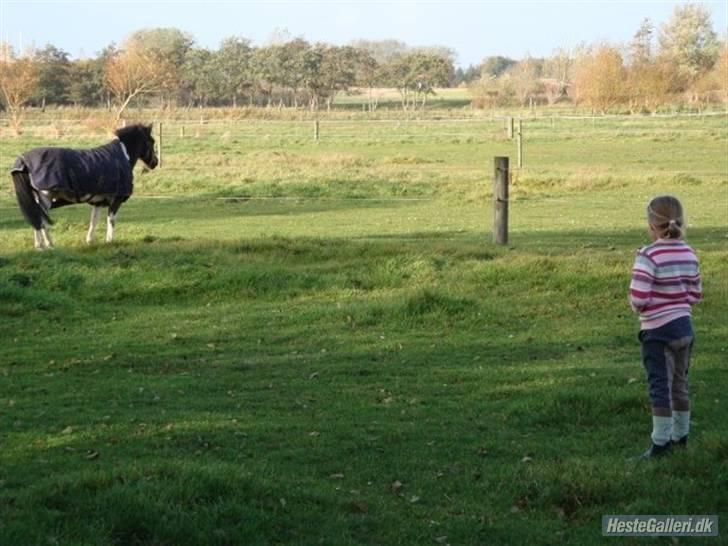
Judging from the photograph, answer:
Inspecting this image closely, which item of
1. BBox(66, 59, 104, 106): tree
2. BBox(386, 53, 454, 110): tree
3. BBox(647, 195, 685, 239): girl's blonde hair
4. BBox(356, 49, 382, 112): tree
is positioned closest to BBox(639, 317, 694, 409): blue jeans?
BBox(647, 195, 685, 239): girl's blonde hair

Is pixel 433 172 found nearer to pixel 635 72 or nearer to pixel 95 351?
pixel 95 351

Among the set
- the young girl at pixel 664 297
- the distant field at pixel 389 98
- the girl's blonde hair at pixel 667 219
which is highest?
the girl's blonde hair at pixel 667 219

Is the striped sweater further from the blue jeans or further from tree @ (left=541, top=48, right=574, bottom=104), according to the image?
tree @ (left=541, top=48, right=574, bottom=104)

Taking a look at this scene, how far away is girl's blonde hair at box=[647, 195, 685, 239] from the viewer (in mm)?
6711

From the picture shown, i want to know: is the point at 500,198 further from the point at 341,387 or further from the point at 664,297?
the point at 664,297

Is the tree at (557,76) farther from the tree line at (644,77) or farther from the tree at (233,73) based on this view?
the tree at (233,73)

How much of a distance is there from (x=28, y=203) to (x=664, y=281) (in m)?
12.3

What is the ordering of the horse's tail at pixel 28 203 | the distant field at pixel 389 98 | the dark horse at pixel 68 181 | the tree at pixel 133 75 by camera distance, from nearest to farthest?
the horse's tail at pixel 28 203 → the dark horse at pixel 68 181 → the tree at pixel 133 75 → the distant field at pixel 389 98

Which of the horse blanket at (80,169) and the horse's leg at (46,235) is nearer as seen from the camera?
the horse's leg at (46,235)

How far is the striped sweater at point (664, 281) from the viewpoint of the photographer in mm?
6711

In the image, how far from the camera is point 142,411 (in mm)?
8180

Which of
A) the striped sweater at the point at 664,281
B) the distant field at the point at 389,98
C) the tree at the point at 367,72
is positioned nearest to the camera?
the striped sweater at the point at 664,281

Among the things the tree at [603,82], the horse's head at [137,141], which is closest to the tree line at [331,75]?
the tree at [603,82]

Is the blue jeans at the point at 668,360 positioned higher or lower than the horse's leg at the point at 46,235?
higher
